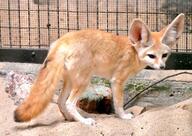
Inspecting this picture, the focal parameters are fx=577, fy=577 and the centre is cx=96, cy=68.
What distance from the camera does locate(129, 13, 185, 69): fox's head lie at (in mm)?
4605

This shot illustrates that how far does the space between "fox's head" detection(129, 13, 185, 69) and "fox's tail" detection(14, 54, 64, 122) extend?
0.69 metres

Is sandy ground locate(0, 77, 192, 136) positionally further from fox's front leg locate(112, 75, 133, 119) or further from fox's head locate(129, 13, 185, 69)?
fox's head locate(129, 13, 185, 69)

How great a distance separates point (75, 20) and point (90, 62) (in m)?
2.52

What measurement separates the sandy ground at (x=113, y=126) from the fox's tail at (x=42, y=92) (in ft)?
0.45

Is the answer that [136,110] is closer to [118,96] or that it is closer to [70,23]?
[118,96]

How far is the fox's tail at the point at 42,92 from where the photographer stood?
4.22 meters

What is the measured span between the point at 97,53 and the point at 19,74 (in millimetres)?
1266

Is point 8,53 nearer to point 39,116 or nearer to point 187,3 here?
point 39,116

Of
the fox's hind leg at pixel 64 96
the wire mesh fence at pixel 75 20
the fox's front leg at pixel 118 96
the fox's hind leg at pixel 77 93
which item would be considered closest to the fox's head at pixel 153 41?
the fox's front leg at pixel 118 96

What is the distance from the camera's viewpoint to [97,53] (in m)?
4.56

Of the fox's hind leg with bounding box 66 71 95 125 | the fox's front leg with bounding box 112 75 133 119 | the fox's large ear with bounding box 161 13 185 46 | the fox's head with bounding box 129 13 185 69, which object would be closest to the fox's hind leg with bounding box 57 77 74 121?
the fox's hind leg with bounding box 66 71 95 125

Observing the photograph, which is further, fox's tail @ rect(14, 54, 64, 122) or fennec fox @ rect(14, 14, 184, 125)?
fennec fox @ rect(14, 14, 184, 125)

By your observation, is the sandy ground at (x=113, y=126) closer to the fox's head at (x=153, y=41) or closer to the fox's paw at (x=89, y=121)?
the fox's paw at (x=89, y=121)

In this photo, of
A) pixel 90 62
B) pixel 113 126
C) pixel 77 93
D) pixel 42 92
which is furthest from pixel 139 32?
pixel 42 92
